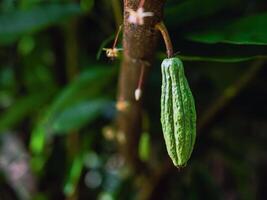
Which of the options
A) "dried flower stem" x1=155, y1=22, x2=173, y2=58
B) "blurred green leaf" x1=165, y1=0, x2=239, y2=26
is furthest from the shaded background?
"dried flower stem" x1=155, y1=22, x2=173, y2=58

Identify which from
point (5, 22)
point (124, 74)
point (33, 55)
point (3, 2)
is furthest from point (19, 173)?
point (124, 74)

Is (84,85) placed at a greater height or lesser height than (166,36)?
lesser

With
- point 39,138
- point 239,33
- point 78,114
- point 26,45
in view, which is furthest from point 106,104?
point 239,33

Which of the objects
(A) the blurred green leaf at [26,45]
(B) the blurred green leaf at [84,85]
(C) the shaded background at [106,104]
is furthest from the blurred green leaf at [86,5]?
(A) the blurred green leaf at [26,45]

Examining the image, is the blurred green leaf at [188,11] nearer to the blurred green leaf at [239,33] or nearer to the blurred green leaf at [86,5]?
the blurred green leaf at [239,33]

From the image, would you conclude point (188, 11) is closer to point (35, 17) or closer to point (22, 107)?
point (35, 17)

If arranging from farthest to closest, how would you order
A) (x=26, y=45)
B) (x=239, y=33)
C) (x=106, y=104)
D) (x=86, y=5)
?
(x=26, y=45) → (x=106, y=104) → (x=86, y=5) → (x=239, y=33)
